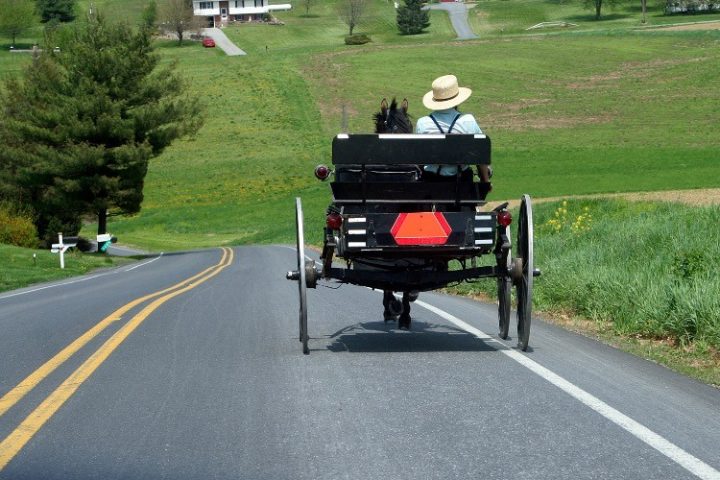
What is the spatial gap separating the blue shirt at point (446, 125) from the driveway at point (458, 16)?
116 m

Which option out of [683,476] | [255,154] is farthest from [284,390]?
[255,154]

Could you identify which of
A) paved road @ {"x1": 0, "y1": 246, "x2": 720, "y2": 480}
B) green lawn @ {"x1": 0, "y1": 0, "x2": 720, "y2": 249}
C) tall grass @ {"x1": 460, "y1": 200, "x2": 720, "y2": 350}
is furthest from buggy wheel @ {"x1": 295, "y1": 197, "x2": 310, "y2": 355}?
green lawn @ {"x1": 0, "y1": 0, "x2": 720, "y2": 249}

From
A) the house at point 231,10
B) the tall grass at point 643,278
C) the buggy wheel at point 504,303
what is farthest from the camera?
the house at point 231,10

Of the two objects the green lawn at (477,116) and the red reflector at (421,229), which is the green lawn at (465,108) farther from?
the red reflector at (421,229)

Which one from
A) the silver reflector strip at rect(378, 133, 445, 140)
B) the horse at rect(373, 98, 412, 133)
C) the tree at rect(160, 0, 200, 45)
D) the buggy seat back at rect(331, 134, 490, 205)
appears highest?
the tree at rect(160, 0, 200, 45)

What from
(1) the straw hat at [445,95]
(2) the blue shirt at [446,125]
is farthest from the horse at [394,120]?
(1) the straw hat at [445,95]

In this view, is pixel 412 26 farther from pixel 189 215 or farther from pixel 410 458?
pixel 410 458

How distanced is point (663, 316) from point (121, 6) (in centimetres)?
15896

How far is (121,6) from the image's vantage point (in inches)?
6314

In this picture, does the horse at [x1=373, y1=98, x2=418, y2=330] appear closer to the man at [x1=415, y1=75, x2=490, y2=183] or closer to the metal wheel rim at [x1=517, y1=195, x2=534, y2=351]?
the man at [x1=415, y1=75, x2=490, y2=183]

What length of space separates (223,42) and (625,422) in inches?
4733

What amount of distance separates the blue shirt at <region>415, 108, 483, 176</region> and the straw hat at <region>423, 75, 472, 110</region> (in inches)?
5.2

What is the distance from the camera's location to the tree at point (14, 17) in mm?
128875

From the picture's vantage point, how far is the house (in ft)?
495
